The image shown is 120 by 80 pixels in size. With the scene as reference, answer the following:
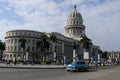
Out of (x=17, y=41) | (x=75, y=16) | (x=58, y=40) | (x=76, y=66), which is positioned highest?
(x=75, y=16)

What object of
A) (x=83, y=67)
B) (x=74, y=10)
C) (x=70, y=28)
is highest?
(x=74, y=10)

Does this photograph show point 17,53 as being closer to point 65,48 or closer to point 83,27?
point 65,48

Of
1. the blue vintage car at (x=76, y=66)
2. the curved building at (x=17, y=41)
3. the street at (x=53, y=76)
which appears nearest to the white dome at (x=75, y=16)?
the curved building at (x=17, y=41)

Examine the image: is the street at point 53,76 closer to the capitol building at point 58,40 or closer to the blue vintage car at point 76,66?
the blue vintage car at point 76,66

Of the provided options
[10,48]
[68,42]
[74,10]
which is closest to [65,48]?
[68,42]

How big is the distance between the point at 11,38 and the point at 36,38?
13.2 metres

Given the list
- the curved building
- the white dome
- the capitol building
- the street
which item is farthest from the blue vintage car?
the white dome

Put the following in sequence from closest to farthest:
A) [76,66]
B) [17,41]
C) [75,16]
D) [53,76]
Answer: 1. [53,76]
2. [76,66]
3. [17,41]
4. [75,16]

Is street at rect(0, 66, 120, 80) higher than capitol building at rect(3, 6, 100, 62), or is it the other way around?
capitol building at rect(3, 6, 100, 62)

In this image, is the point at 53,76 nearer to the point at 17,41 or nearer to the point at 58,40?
the point at 17,41

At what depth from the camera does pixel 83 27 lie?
7165 inches

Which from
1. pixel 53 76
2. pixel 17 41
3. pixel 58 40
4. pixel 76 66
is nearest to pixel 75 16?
pixel 58 40

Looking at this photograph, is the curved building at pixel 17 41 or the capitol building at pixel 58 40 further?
the capitol building at pixel 58 40

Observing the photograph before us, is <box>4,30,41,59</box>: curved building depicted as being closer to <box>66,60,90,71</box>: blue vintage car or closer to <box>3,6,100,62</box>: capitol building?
<box>3,6,100,62</box>: capitol building
